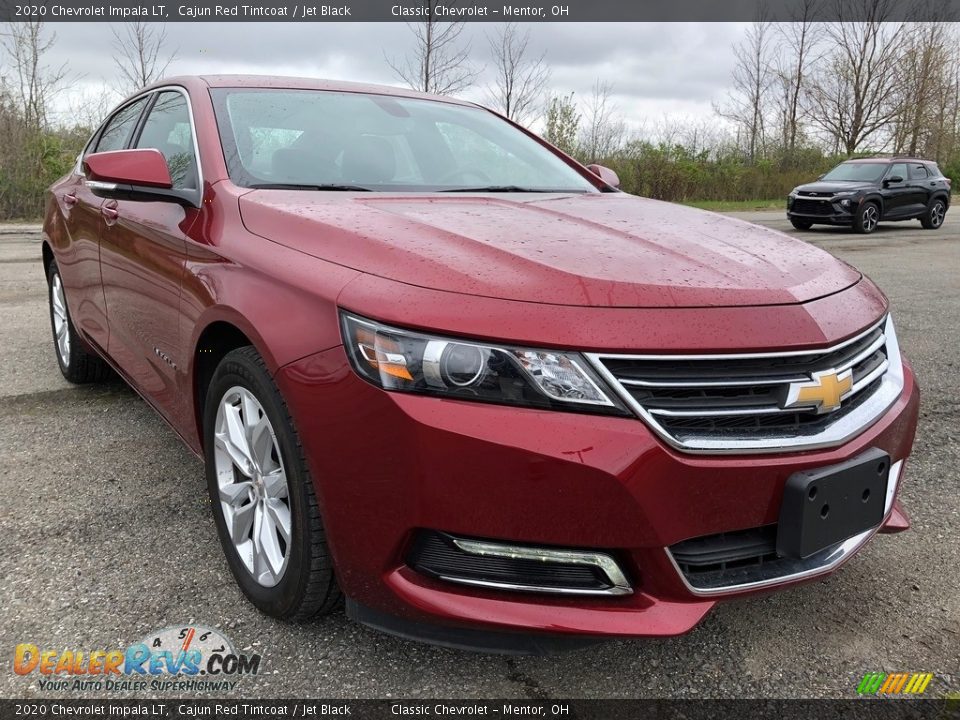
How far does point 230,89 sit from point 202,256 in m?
0.90

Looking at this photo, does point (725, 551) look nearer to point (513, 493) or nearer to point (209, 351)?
point (513, 493)

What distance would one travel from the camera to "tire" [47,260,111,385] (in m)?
4.05

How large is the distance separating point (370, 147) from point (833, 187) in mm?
13815

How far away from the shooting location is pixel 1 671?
1851 mm

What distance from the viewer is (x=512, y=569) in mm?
1620

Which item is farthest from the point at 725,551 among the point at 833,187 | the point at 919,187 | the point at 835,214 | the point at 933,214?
the point at 933,214

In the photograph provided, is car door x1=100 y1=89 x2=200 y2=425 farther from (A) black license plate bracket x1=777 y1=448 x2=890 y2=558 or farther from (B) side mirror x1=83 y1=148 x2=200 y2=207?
(A) black license plate bracket x1=777 y1=448 x2=890 y2=558

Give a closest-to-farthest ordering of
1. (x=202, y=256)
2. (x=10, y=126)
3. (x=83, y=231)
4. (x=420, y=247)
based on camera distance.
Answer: (x=420, y=247) < (x=202, y=256) < (x=83, y=231) < (x=10, y=126)

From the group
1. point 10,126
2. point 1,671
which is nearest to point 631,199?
point 1,671

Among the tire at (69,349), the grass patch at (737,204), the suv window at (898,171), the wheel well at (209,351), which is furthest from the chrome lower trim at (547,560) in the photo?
the grass patch at (737,204)

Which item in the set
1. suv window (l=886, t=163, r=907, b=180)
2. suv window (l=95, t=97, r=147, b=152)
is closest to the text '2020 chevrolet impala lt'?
suv window (l=95, t=97, r=147, b=152)

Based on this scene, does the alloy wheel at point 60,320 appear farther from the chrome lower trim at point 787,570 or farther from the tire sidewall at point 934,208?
the tire sidewall at point 934,208

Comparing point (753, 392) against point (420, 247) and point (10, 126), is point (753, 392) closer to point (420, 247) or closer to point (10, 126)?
point (420, 247)

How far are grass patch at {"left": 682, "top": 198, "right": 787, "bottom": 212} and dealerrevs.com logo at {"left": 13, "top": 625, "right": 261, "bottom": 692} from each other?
846 inches
